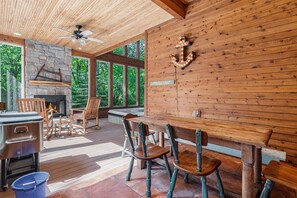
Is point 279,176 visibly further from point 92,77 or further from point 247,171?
point 92,77

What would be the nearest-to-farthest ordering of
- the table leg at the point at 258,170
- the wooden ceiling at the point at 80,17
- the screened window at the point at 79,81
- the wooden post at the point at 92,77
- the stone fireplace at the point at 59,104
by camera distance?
the table leg at the point at 258,170
the wooden ceiling at the point at 80,17
the stone fireplace at the point at 59,104
the screened window at the point at 79,81
the wooden post at the point at 92,77

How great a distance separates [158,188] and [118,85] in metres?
6.91

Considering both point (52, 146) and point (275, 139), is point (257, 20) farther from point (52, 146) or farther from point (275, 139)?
point (52, 146)

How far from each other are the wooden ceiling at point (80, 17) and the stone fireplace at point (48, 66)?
0.61m

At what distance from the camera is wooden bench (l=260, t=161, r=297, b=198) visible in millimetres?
1199

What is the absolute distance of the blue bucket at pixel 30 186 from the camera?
1.65m

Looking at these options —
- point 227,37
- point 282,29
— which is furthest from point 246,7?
point 282,29

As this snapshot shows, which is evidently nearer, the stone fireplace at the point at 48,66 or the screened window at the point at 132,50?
the stone fireplace at the point at 48,66

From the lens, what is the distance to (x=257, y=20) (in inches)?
101

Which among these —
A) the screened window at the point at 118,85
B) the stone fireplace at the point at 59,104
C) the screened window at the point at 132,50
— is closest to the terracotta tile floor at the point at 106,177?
the stone fireplace at the point at 59,104

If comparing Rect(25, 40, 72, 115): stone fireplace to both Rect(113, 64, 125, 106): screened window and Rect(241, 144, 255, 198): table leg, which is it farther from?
Rect(241, 144, 255, 198): table leg

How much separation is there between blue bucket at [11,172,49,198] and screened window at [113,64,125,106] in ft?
21.2

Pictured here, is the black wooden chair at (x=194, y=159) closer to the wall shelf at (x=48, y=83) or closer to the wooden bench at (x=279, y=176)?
the wooden bench at (x=279, y=176)

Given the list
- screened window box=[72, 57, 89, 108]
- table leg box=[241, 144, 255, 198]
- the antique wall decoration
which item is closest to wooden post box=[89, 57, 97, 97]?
screened window box=[72, 57, 89, 108]
